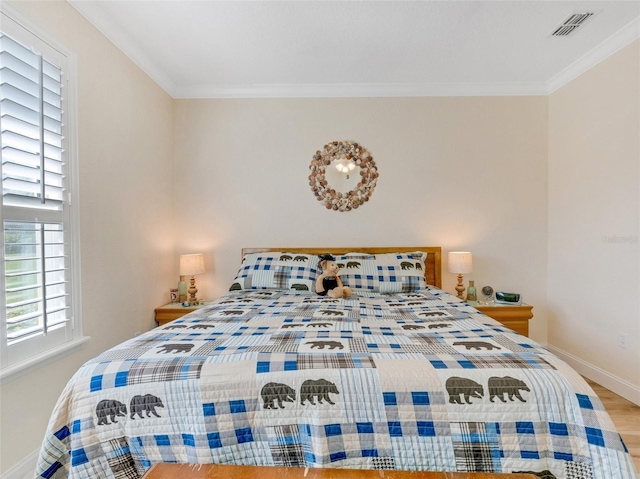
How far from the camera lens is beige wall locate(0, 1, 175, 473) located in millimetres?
1709

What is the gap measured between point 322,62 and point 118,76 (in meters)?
1.58

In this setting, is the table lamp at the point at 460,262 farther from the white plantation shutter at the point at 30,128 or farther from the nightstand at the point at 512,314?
the white plantation shutter at the point at 30,128

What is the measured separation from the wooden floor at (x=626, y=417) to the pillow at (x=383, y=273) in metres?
1.46

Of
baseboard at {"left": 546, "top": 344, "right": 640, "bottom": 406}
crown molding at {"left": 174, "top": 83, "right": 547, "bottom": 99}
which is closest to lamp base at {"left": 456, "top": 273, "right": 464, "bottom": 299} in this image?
baseboard at {"left": 546, "top": 344, "right": 640, "bottom": 406}

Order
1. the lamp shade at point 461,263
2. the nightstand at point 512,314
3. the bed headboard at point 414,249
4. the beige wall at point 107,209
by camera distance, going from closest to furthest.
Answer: the beige wall at point 107,209
the nightstand at point 512,314
the lamp shade at point 461,263
the bed headboard at point 414,249

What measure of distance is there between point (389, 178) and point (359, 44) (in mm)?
1242

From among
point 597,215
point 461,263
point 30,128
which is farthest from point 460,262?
point 30,128

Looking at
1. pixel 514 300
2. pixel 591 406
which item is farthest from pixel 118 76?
pixel 514 300

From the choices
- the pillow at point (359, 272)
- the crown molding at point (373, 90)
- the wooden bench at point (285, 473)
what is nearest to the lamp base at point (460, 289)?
the pillow at point (359, 272)

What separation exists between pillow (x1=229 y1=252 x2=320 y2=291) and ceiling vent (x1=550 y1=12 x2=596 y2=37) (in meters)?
2.50

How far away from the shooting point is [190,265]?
3.05 meters

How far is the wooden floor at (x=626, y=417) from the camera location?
6.11 ft

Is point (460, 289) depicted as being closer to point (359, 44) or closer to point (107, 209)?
point (359, 44)

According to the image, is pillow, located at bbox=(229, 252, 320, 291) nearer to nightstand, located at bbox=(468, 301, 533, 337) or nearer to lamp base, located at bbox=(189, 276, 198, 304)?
lamp base, located at bbox=(189, 276, 198, 304)
